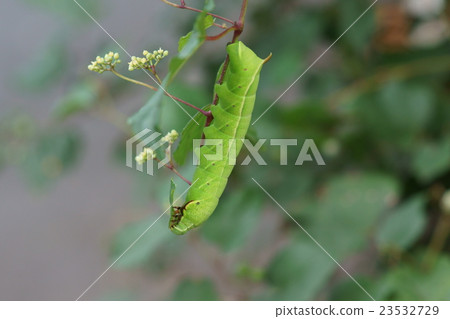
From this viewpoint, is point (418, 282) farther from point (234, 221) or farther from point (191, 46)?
point (191, 46)

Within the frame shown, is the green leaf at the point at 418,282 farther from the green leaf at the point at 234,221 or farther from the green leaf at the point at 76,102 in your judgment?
the green leaf at the point at 76,102

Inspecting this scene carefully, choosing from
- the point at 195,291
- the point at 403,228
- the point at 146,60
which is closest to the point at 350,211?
the point at 403,228

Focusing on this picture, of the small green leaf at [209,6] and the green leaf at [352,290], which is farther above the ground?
the small green leaf at [209,6]

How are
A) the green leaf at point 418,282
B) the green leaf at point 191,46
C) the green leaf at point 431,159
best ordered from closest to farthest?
the green leaf at point 191,46 < the green leaf at point 418,282 < the green leaf at point 431,159

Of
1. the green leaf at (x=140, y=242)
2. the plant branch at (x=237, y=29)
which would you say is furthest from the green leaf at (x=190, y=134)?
the green leaf at (x=140, y=242)

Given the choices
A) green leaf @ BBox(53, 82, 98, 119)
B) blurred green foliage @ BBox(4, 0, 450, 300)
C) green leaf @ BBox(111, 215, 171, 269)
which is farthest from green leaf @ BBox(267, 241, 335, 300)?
green leaf @ BBox(53, 82, 98, 119)

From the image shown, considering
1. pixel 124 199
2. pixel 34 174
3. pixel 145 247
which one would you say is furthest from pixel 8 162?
pixel 124 199

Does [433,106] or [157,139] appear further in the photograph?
[433,106]
